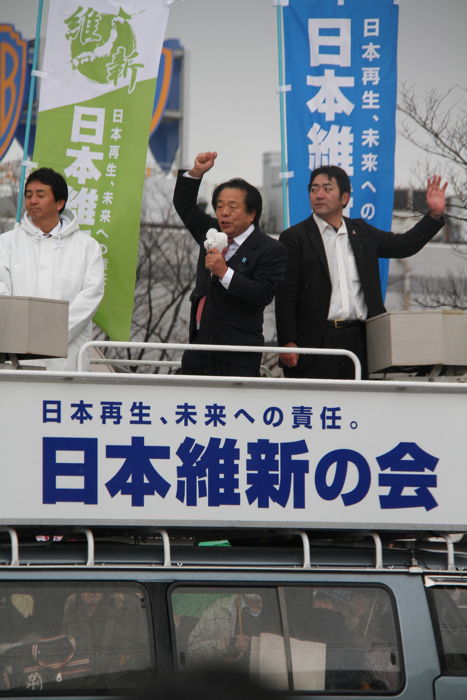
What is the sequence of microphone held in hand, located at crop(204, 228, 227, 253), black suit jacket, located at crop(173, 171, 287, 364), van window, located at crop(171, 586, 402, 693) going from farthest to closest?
1. black suit jacket, located at crop(173, 171, 287, 364)
2. microphone held in hand, located at crop(204, 228, 227, 253)
3. van window, located at crop(171, 586, 402, 693)

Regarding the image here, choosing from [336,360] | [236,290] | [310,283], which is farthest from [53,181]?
[336,360]

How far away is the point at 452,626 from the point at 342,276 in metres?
2.20

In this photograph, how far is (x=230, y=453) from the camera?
472 cm

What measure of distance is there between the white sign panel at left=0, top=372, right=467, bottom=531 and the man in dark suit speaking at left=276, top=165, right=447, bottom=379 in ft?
3.65

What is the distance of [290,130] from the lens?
7938mm

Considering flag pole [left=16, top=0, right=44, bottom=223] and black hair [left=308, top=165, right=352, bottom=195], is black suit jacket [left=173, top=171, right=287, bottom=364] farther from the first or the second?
flag pole [left=16, top=0, right=44, bottom=223]

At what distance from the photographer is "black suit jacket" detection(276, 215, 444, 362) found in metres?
6.15

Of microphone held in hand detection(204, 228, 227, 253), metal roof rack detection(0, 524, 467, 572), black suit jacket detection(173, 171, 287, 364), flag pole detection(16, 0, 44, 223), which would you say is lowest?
metal roof rack detection(0, 524, 467, 572)

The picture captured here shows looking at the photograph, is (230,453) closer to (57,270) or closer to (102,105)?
(57,270)

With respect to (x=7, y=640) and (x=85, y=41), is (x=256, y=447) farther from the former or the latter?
(x=85, y=41)

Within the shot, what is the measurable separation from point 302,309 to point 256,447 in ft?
5.40

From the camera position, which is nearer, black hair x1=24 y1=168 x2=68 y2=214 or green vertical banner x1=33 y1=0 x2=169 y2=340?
black hair x1=24 y1=168 x2=68 y2=214

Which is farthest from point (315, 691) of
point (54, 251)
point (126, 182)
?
point (126, 182)

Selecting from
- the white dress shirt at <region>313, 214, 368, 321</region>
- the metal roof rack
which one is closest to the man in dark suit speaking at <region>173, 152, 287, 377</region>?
the white dress shirt at <region>313, 214, 368, 321</region>
